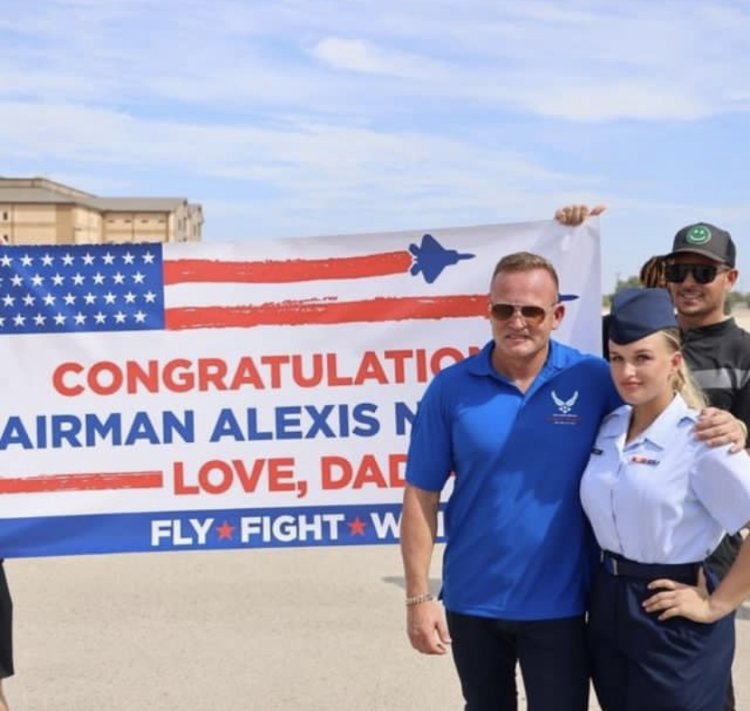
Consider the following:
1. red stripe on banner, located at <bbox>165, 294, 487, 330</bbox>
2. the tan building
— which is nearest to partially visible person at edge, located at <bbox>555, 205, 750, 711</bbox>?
red stripe on banner, located at <bbox>165, 294, 487, 330</bbox>

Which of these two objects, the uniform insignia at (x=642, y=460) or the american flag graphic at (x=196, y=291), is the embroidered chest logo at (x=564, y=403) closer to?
the uniform insignia at (x=642, y=460)

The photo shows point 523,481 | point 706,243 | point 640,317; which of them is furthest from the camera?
point 706,243

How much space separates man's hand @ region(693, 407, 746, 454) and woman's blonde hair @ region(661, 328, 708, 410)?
0.38ft

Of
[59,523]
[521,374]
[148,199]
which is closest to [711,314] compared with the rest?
[521,374]

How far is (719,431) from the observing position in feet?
8.79

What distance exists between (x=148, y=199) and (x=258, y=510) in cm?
11048

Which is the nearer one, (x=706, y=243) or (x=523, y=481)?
(x=523, y=481)

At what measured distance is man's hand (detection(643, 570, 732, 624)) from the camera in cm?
270

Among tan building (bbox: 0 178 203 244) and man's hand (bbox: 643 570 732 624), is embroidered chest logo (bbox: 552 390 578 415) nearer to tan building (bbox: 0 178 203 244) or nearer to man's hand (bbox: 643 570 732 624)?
man's hand (bbox: 643 570 732 624)

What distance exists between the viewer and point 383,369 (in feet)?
15.1

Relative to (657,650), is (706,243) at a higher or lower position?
higher

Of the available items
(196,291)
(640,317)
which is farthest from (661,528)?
(196,291)

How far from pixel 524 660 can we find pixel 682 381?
2.92ft

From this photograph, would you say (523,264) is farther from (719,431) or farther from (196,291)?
(196,291)
